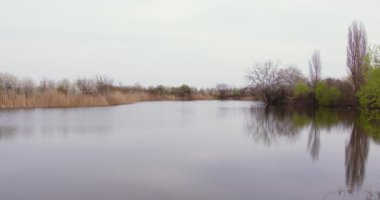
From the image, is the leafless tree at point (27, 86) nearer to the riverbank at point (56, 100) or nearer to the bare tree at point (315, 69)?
the riverbank at point (56, 100)

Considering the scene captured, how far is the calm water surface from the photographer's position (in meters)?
4.59

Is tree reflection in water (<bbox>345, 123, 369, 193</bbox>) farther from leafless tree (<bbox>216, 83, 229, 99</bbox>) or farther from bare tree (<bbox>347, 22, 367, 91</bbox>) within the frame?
leafless tree (<bbox>216, 83, 229, 99</bbox>)

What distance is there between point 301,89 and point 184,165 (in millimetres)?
23757

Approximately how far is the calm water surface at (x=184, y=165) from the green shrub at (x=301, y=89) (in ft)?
59.2

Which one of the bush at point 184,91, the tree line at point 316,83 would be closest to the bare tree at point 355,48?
the tree line at point 316,83

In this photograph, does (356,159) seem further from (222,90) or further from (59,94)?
(222,90)

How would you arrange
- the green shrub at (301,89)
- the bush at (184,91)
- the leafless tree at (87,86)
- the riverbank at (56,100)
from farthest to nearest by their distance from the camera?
the bush at (184,91)
the green shrub at (301,89)
the leafless tree at (87,86)
the riverbank at (56,100)

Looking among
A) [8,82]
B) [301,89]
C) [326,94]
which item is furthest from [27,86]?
[326,94]

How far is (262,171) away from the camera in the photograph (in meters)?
5.73

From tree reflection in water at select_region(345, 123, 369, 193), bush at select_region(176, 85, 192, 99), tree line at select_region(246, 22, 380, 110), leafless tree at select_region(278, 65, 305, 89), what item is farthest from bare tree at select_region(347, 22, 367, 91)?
bush at select_region(176, 85, 192, 99)

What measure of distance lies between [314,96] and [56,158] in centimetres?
2412

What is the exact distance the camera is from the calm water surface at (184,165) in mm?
4586

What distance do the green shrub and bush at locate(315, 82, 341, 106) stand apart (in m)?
0.90

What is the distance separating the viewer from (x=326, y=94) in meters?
26.2
